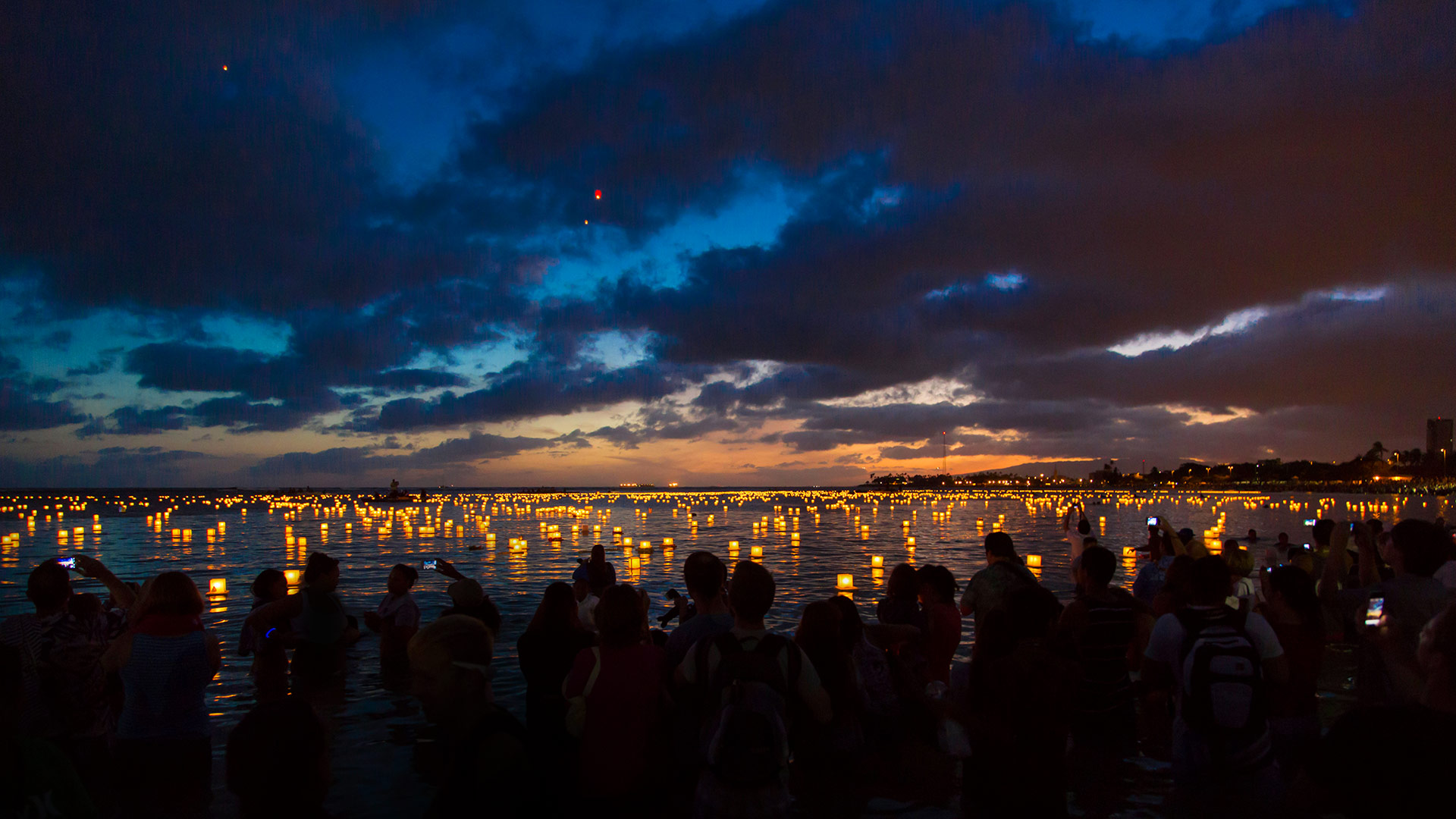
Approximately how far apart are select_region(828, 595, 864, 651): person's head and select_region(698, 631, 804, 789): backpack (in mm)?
2459

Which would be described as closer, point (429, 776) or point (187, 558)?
point (429, 776)

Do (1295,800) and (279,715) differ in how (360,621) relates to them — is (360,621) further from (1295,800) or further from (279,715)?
(1295,800)

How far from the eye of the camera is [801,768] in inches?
325

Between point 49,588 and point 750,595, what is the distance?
20.4ft

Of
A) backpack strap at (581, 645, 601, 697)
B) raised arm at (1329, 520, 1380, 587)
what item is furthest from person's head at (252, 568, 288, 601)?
raised arm at (1329, 520, 1380, 587)

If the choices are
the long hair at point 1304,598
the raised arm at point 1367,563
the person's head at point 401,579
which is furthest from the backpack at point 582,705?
the raised arm at point 1367,563

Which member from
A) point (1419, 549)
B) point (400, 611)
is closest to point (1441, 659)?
point (1419, 549)

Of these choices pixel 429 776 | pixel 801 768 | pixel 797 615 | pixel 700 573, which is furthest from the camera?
pixel 797 615

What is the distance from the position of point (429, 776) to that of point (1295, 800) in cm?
874

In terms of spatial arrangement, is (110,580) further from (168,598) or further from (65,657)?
(168,598)

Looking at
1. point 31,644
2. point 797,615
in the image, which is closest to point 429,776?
point 31,644

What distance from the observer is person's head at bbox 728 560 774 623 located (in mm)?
4699

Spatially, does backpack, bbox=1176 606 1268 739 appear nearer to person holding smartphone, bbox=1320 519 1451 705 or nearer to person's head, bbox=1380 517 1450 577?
person holding smartphone, bbox=1320 519 1451 705

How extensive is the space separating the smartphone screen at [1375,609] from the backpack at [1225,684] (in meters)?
1.81
